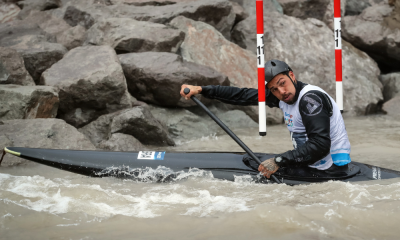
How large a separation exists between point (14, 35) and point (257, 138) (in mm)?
4307

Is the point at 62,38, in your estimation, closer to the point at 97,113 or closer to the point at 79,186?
the point at 97,113

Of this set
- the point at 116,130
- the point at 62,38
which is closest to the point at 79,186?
the point at 116,130

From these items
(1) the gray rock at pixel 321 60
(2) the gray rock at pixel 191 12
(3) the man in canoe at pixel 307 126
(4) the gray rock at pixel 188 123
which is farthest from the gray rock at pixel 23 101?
(1) the gray rock at pixel 321 60

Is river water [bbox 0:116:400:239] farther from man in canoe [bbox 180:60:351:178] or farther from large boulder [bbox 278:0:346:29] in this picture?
large boulder [bbox 278:0:346:29]

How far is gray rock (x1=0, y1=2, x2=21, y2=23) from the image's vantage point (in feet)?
29.8

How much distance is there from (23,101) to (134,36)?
2435 millimetres

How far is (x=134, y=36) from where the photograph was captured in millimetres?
6547

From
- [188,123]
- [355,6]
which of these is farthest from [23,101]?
[355,6]

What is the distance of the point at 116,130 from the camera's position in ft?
16.3

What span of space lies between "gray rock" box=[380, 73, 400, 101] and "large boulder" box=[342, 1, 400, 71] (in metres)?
0.52

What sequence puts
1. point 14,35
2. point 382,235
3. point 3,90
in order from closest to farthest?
point 382,235 → point 3,90 → point 14,35

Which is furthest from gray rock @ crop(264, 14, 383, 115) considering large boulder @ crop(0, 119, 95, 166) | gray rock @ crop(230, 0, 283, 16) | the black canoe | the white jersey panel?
the white jersey panel

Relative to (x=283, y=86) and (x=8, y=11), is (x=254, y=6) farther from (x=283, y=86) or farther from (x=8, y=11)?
(x=283, y=86)

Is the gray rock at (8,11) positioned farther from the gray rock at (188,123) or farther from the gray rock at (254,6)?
the gray rock at (254,6)
